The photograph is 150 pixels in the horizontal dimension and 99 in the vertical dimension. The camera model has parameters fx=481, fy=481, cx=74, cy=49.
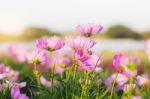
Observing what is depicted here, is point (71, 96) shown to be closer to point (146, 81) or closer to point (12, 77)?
point (146, 81)

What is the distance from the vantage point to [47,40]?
7.91 feet

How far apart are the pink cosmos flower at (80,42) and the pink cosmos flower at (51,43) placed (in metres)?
0.12

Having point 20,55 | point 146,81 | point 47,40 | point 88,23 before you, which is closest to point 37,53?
point 47,40

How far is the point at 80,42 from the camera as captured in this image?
2.23 meters

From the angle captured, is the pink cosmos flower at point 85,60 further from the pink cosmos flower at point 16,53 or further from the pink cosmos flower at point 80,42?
the pink cosmos flower at point 16,53

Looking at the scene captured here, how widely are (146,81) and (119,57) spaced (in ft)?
0.75

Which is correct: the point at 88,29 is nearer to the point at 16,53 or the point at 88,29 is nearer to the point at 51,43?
the point at 51,43

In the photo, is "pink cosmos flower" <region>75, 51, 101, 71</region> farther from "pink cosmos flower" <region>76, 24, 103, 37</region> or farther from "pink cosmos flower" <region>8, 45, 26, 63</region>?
"pink cosmos flower" <region>8, 45, 26, 63</region>

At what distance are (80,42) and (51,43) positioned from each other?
213 mm

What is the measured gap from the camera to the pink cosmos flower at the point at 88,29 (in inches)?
90.5

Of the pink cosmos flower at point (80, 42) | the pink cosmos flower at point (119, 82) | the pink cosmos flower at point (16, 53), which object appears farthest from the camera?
the pink cosmos flower at point (16, 53)

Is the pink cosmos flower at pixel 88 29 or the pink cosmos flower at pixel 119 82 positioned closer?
the pink cosmos flower at pixel 88 29

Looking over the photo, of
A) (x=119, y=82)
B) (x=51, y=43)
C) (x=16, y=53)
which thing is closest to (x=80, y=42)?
(x=51, y=43)

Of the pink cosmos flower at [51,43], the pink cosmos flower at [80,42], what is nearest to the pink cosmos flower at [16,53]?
the pink cosmos flower at [51,43]
